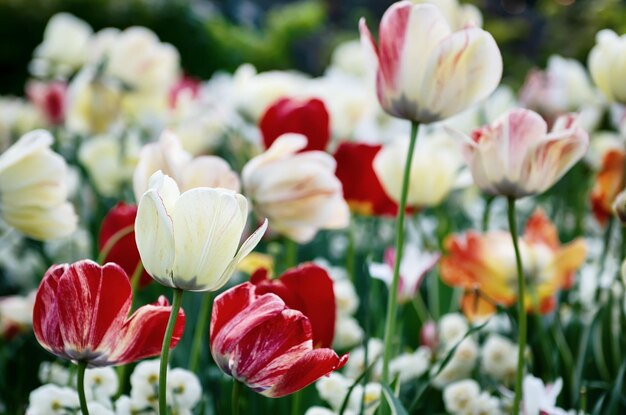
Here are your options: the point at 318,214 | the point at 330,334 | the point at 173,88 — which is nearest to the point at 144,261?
the point at 330,334

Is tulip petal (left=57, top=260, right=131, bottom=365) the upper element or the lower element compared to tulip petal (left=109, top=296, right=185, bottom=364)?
upper

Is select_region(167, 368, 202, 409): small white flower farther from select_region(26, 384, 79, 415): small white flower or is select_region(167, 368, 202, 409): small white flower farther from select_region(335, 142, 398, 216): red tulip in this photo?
select_region(335, 142, 398, 216): red tulip

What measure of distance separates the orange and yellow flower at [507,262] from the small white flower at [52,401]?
16.4 inches

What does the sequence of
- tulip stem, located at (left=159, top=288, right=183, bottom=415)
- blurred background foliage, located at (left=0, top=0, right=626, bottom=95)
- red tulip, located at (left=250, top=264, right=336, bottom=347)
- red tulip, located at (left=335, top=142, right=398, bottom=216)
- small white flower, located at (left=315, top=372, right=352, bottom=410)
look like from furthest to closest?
blurred background foliage, located at (left=0, top=0, right=626, bottom=95) < red tulip, located at (left=335, top=142, right=398, bottom=216) < small white flower, located at (left=315, top=372, right=352, bottom=410) < red tulip, located at (left=250, top=264, right=336, bottom=347) < tulip stem, located at (left=159, top=288, right=183, bottom=415)

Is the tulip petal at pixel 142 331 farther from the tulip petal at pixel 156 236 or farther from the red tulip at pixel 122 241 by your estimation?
the red tulip at pixel 122 241

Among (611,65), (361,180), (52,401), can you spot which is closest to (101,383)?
(52,401)

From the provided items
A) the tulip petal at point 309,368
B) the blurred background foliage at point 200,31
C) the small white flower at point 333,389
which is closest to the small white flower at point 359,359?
the small white flower at point 333,389

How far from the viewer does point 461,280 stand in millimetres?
899

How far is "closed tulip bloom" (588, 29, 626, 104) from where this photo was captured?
2.51 feet

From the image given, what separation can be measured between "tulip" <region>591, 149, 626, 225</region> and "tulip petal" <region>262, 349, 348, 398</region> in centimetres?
47

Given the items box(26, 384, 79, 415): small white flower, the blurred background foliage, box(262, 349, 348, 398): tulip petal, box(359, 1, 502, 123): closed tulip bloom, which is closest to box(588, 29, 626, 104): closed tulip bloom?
box(359, 1, 502, 123): closed tulip bloom

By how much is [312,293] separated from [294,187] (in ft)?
0.59

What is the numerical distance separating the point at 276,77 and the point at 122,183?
1.00 feet

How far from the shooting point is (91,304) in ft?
1.59
